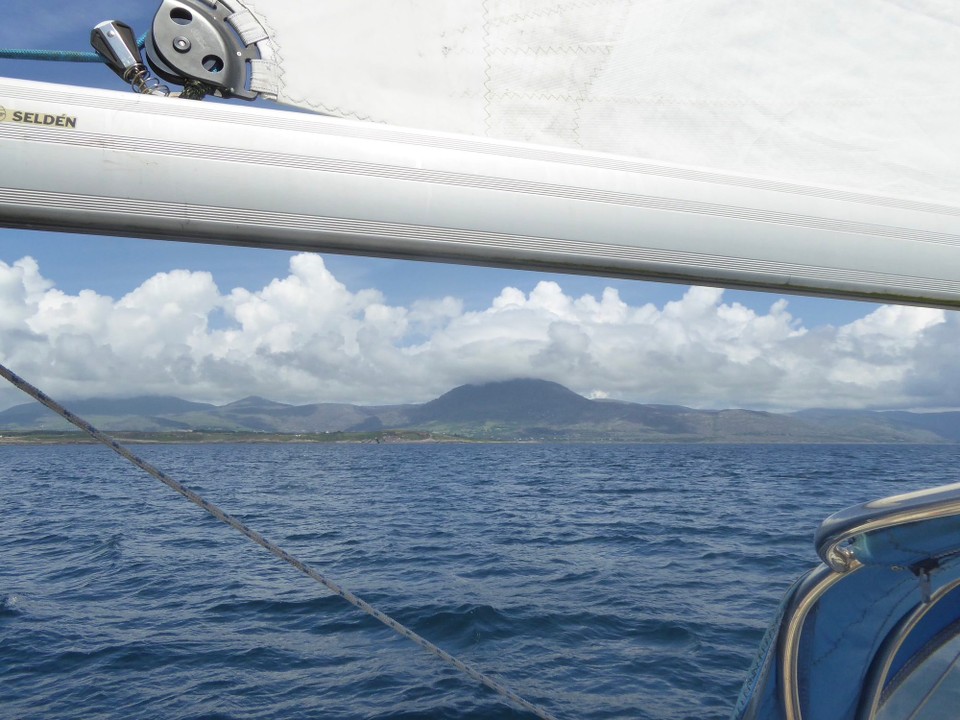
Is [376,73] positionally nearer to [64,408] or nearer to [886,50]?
[886,50]

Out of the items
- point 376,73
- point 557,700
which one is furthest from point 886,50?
point 557,700

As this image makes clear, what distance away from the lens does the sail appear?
144 centimetres

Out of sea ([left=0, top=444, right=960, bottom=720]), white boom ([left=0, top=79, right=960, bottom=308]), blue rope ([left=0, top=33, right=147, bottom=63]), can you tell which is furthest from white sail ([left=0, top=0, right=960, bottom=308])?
sea ([left=0, top=444, right=960, bottom=720])

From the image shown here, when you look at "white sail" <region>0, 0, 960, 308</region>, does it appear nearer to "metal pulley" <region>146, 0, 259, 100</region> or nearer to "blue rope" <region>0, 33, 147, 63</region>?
"metal pulley" <region>146, 0, 259, 100</region>

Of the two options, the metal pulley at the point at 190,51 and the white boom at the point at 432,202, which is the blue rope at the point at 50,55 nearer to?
the metal pulley at the point at 190,51

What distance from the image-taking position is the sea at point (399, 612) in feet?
20.0

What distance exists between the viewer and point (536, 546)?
1347 centimetres

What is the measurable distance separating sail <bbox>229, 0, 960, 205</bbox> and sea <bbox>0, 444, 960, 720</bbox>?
5.05 metres

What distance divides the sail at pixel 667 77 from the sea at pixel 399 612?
5.05 m

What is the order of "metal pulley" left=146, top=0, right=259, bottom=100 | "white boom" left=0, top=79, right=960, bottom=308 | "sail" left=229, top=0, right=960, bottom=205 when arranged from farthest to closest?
"sail" left=229, top=0, right=960, bottom=205 → "metal pulley" left=146, top=0, right=259, bottom=100 → "white boom" left=0, top=79, right=960, bottom=308

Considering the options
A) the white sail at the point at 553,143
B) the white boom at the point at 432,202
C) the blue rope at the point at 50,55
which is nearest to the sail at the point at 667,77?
the white sail at the point at 553,143

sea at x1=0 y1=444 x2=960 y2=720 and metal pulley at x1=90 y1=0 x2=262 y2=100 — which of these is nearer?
metal pulley at x1=90 y1=0 x2=262 y2=100

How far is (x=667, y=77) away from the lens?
159cm

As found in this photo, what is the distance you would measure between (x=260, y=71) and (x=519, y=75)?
0.53 m
